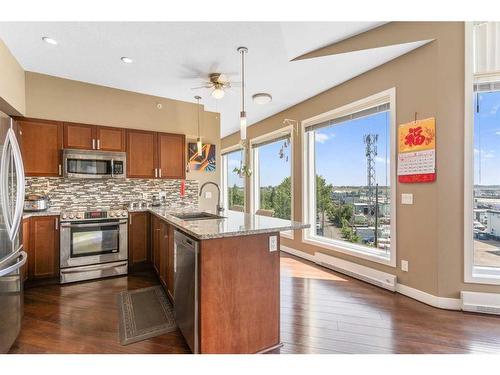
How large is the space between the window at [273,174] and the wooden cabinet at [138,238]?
2.19m

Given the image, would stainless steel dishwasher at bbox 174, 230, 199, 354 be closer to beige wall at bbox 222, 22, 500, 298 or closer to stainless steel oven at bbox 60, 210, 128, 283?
stainless steel oven at bbox 60, 210, 128, 283

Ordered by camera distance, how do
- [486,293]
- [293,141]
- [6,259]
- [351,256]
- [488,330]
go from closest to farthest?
[6,259], [488,330], [486,293], [351,256], [293,141]

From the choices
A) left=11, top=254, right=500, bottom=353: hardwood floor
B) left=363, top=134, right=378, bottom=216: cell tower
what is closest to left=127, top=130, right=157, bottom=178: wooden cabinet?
left=11, top=254, right=500, bottom=353: hardwood floor

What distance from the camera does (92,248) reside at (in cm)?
356

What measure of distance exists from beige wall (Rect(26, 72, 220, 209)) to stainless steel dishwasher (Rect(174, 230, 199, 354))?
289 cm

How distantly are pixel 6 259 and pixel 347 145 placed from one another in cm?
401

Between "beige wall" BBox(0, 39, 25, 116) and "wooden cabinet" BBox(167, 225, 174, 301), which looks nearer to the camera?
"wooden cabinet" BBox(167, 225, 174, 301)

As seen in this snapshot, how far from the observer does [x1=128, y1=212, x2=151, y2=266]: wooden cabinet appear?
12.6 ft

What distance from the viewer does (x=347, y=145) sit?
3.96 meters

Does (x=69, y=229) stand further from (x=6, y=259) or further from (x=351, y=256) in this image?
(x=351, y=256)

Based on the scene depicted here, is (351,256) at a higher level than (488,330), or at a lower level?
higher

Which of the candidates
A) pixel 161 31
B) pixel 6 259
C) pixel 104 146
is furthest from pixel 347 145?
pixel 6 259

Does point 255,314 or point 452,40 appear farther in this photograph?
point 452,40
